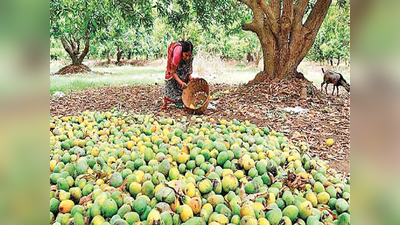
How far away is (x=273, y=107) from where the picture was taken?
176 inches

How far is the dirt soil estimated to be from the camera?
321 centimetres

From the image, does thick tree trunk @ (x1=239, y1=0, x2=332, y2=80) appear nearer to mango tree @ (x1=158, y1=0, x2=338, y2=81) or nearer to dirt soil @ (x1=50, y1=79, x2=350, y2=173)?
mango tree @ (x1=158, y1=0, x2=338, y2=81)

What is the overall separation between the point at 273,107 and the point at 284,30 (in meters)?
1.56

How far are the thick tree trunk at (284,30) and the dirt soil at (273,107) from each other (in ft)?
1.25

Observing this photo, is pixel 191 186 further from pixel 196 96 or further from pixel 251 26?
pixel 251 26

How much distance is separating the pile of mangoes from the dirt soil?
39.1 inches

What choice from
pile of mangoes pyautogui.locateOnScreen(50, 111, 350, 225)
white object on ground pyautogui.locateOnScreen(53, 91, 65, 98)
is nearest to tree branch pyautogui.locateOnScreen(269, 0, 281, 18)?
pile of mangoes pyautogui.locateOnScreen(50, 111, 350, 225)

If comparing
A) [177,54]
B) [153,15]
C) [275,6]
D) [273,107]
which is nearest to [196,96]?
[177,54]

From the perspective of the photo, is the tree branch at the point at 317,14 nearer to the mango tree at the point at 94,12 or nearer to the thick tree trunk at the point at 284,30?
the thick tree trunk at the point at 284,30

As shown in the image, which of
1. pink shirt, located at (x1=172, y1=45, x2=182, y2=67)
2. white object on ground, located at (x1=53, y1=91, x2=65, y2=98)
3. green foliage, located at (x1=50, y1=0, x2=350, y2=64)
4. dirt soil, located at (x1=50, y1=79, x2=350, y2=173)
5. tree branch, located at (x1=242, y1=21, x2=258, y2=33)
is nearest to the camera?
dirt soil, located at (x1=50, y1=79, x2=350, y2=173)

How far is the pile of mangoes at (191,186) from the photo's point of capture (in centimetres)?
127

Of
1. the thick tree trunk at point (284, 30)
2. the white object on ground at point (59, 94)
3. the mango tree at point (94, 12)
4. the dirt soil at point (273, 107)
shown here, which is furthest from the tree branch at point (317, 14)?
the white object on ground at point (59, 94)
